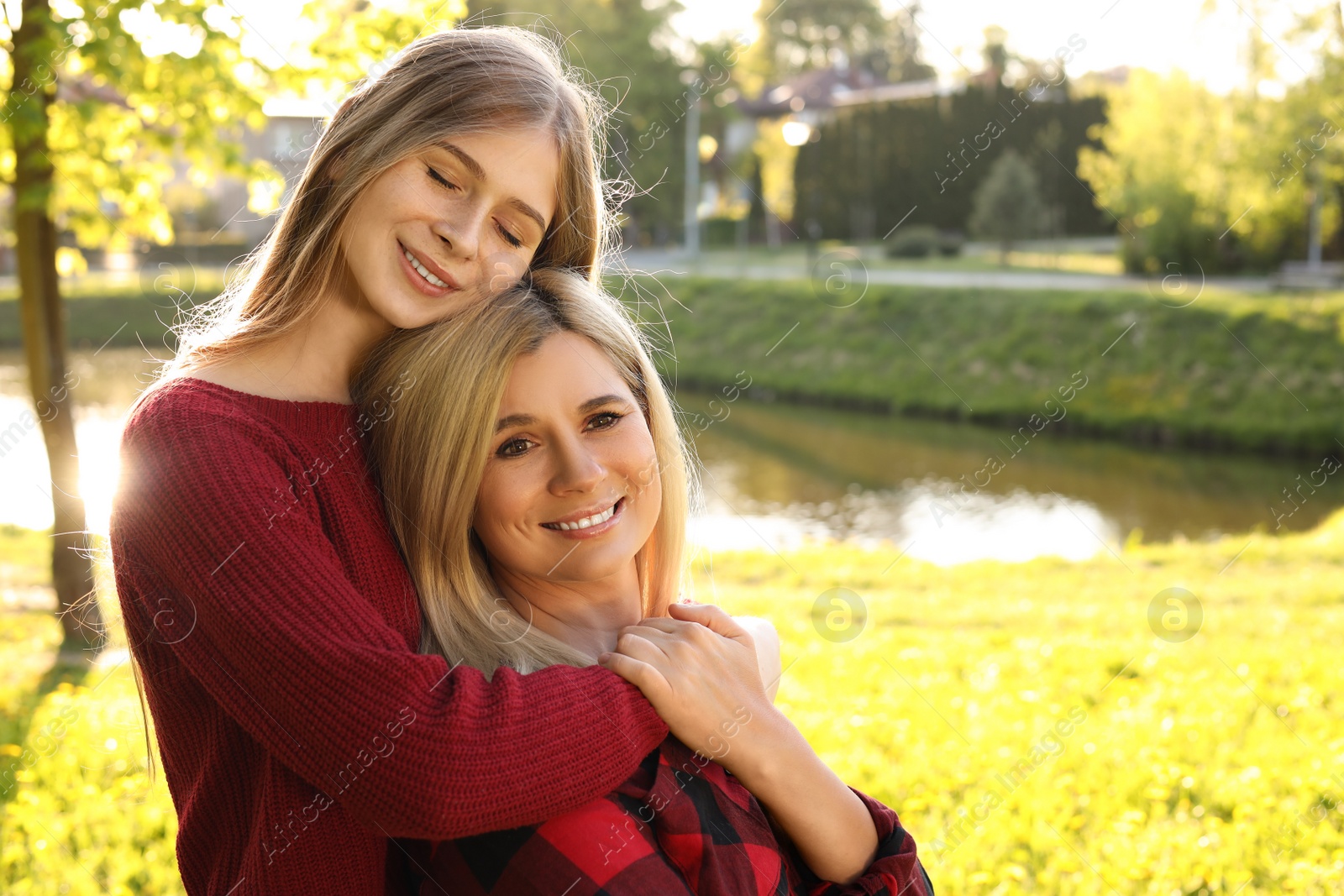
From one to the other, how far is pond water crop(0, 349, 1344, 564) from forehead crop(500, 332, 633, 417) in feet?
29.0

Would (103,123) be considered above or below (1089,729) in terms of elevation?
above

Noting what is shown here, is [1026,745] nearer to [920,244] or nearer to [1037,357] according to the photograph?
[1037,357]

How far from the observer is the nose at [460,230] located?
216 cm

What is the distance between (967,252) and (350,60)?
98.6ft

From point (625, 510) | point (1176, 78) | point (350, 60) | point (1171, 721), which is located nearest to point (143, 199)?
point (350, 60)

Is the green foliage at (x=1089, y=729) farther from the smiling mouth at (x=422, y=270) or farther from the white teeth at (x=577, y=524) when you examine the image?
the smiling mouth at (x=422, y=270)

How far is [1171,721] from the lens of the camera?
16.5ft

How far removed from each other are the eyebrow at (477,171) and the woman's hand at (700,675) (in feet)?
2.85

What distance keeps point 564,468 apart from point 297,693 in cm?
66

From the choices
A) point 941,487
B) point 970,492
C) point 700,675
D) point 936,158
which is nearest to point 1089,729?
point 700,675

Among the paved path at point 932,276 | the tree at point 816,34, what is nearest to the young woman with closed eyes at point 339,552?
the paved path at point 932,276

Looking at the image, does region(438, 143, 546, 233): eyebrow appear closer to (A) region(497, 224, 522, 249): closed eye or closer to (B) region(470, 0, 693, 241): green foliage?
(A) region(497, 224, 522, 249): closed eye

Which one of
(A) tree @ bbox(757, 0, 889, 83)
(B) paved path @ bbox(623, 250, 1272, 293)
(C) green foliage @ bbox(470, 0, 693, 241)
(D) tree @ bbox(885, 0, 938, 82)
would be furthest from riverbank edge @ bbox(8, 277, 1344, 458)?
(D) tree @ bbox(885, 0, 938, 82)

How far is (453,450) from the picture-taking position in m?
2.05
